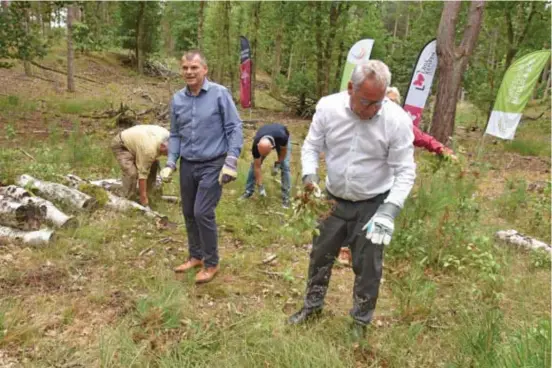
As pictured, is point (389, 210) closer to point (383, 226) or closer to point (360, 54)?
point (383, 226)

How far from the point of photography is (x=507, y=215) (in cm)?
671

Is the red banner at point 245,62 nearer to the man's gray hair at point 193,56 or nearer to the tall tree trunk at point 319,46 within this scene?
the tall tree trunk at point 319,46

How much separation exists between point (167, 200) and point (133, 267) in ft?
7.03

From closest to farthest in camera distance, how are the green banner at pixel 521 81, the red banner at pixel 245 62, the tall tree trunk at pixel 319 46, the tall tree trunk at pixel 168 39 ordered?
the green banner at pixel 521 81 → the red banner at pixel 245 62 → the tall tree trunk at pixel 319 46 → the tall tree trunk at pixel 168 39

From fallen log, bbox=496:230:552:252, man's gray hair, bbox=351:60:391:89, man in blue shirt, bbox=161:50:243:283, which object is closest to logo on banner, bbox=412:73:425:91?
fallen log, bbox=496:230:552:252

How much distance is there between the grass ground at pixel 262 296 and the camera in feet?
9.04

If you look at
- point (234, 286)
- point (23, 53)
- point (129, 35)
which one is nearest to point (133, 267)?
point (234, 286)

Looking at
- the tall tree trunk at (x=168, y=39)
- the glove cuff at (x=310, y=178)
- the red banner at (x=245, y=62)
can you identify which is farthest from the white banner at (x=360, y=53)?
the tall tree trunk at (x=168, y=39)

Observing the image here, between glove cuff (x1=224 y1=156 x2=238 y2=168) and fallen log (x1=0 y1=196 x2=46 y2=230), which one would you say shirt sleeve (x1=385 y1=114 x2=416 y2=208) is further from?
fallen log (x1=0 y1=196 x2=46 y2=230)

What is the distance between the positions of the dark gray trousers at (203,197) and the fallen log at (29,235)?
4.69ft

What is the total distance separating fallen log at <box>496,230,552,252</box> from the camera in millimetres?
5137

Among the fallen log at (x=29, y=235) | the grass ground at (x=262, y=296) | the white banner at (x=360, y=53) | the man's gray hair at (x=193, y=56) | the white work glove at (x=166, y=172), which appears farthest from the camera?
the white banner at (x=360, y=53)

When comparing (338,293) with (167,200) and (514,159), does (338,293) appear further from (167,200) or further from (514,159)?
(514,159)

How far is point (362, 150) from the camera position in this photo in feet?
8.78
